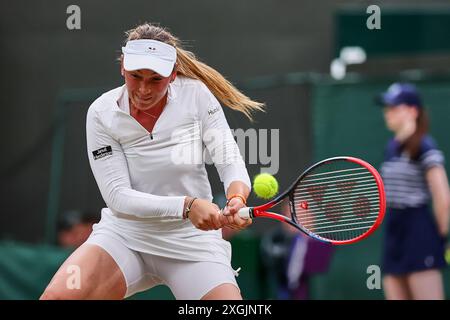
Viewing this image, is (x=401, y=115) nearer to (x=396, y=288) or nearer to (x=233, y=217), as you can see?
(x=396, y=288)

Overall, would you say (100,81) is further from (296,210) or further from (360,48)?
(296,210)

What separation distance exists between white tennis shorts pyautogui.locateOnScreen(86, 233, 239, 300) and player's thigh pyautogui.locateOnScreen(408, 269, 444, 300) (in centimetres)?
190

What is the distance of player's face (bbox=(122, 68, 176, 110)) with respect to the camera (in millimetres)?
3639

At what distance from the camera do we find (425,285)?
552 centimetres

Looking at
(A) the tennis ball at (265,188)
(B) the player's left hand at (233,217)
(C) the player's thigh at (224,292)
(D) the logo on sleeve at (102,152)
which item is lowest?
(C) the player's thigh at (224,292)

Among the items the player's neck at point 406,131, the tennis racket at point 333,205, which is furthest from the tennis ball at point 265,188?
the player's neck at point 406,131

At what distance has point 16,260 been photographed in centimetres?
651

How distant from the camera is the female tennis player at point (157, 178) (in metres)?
3.70

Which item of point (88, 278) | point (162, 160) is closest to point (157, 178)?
point (162, 160)

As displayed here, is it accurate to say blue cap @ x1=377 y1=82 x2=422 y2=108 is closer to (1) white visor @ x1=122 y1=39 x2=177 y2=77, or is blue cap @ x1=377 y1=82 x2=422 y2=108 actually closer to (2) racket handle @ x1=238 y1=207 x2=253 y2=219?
(1) white visor @ x1=122 y1=39 x2=177 y2=77

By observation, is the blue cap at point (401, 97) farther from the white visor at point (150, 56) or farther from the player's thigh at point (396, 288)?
the white visor at point (150, 56)

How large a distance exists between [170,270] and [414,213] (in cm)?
219

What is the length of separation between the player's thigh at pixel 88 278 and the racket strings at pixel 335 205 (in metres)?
0.70
